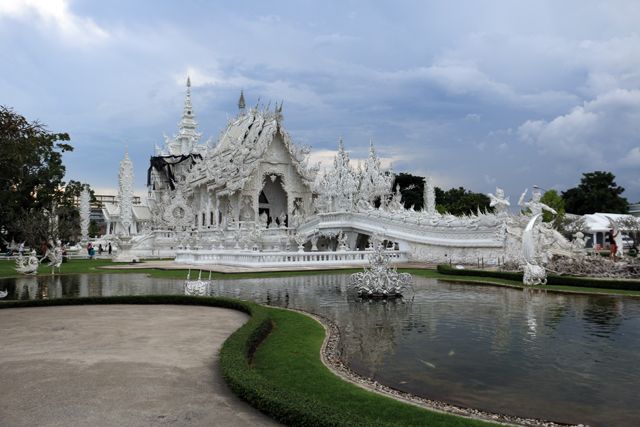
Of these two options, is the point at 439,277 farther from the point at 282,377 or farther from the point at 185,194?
the point at 185,194

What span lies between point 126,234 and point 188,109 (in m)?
33.4

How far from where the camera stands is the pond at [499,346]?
5.73 m

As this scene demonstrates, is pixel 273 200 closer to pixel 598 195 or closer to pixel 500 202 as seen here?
pixel 500 202

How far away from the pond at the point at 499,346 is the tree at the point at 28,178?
455 centimetres

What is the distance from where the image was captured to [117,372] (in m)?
6.60

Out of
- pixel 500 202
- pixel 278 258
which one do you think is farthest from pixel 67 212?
pixel 500 202

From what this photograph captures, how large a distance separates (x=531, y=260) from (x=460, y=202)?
47.8 metres

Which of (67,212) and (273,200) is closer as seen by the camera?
(67,212)

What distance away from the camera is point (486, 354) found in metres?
7.61

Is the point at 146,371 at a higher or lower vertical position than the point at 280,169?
lower

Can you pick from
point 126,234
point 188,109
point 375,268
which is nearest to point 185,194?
point 126,234

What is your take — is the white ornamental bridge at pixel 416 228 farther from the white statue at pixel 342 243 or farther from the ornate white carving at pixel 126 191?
the ornate white carving at pixel 126 191

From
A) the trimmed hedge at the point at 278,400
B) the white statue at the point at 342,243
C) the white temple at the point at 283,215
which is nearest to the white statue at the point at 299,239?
the white temple at the point at 283,215

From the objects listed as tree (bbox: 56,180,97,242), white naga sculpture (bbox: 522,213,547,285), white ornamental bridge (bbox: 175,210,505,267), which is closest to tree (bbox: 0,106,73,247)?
tree (bbox: 56,180,97,242)
